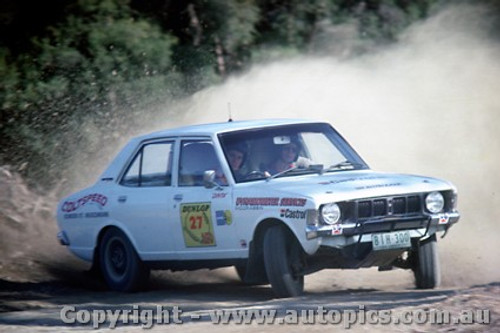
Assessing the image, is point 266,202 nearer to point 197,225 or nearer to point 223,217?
point 223,217

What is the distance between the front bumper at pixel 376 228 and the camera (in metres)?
8.50

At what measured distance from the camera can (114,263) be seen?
35.9 feet

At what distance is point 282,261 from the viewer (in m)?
8.76

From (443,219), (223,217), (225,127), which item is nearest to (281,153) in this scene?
(225,127)

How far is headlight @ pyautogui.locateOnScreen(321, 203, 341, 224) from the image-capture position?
8.51 metres

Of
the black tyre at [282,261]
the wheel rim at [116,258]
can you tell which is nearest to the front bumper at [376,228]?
the black tyre at [282,261]

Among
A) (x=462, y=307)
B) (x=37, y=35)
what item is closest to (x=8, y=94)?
(x=37, y=35)

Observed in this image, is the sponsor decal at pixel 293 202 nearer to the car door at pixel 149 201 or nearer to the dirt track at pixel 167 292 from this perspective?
the dirt track at pixel 167 292

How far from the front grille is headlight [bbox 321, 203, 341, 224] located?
18 cm

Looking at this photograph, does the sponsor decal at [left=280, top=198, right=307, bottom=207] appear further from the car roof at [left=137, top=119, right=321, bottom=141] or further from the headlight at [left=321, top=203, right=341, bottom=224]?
the car roof at [left=137, top=119, right=321, bottom=141]

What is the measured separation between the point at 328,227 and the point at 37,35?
389 inches

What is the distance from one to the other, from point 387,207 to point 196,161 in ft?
6.95

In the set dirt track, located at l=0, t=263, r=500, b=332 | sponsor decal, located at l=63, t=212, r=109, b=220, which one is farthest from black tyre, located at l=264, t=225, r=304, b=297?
sponsor decal, located at l=63, t=212, r=109, b=220

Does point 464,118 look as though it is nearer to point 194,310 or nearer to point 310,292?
point 310,292
